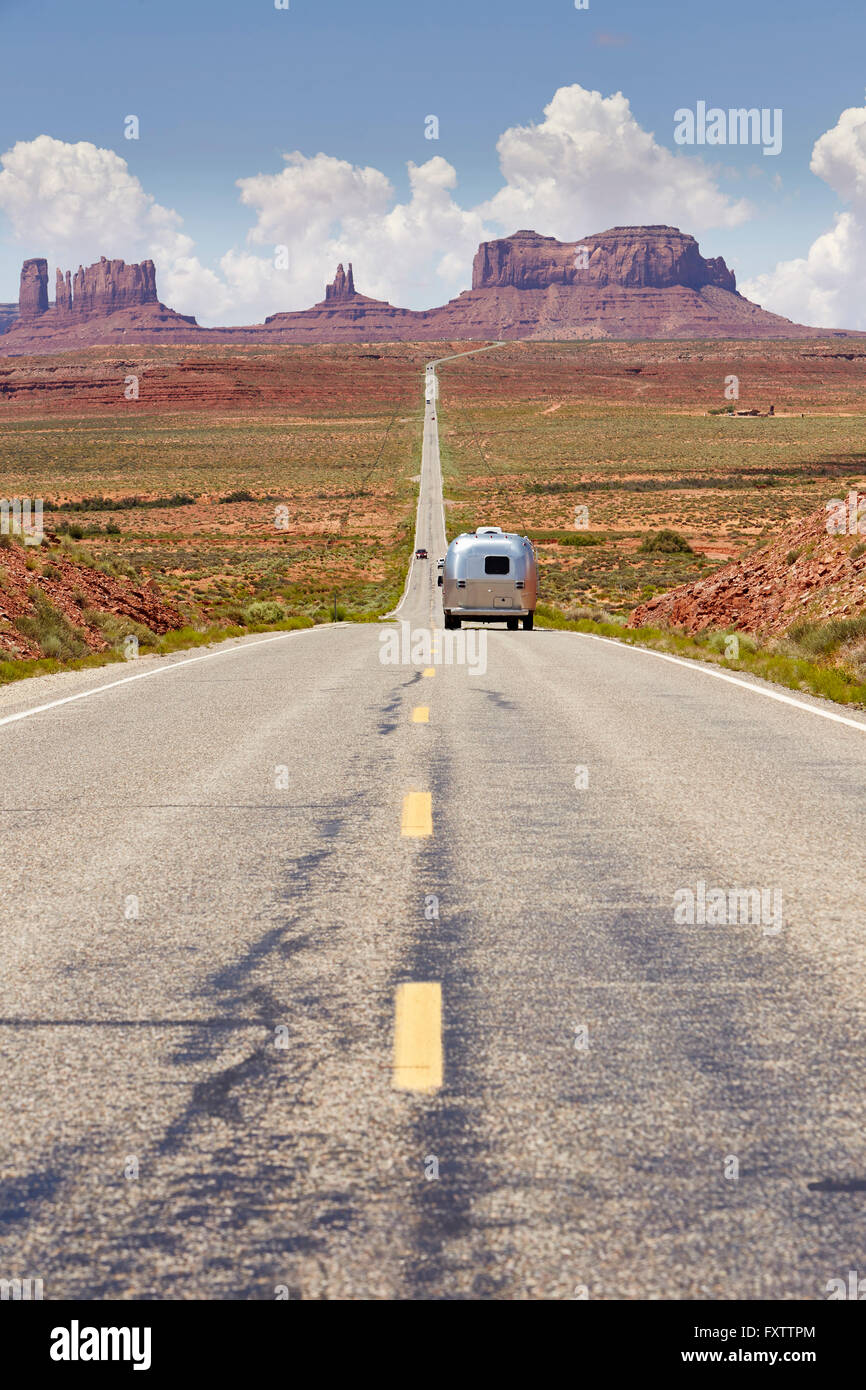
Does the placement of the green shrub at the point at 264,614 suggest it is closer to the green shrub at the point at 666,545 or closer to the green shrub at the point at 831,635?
the green shrub at the point at 831,635

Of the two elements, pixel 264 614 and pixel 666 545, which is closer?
pixel 264 614

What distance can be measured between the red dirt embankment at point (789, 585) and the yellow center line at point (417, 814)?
1268 cm

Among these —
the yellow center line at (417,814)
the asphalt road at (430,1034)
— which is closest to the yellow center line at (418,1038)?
the asphalt road at (430,1034)

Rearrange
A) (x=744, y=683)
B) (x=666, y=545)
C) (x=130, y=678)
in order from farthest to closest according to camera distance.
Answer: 1. (x=666, y=545)
2. (x=130, y=678)
3. (x=744, y=683)

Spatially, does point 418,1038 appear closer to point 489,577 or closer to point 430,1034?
point 430,1034

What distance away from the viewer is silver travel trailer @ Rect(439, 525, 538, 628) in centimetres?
2816

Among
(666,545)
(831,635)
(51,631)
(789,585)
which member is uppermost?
(666,545)

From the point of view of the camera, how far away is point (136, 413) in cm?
16600

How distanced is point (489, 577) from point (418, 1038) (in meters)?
24.9

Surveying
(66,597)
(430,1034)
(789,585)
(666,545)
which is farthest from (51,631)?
(666,545)

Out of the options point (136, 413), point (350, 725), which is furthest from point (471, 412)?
point (350, 725)

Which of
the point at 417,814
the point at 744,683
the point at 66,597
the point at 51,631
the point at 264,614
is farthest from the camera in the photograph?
the point at 264,614

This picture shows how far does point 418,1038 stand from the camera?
13.2ft

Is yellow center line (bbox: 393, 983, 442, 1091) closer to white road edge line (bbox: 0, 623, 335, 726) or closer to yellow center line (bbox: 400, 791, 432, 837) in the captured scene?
yellow center line (bbox: 400, 791, 432, 837)
